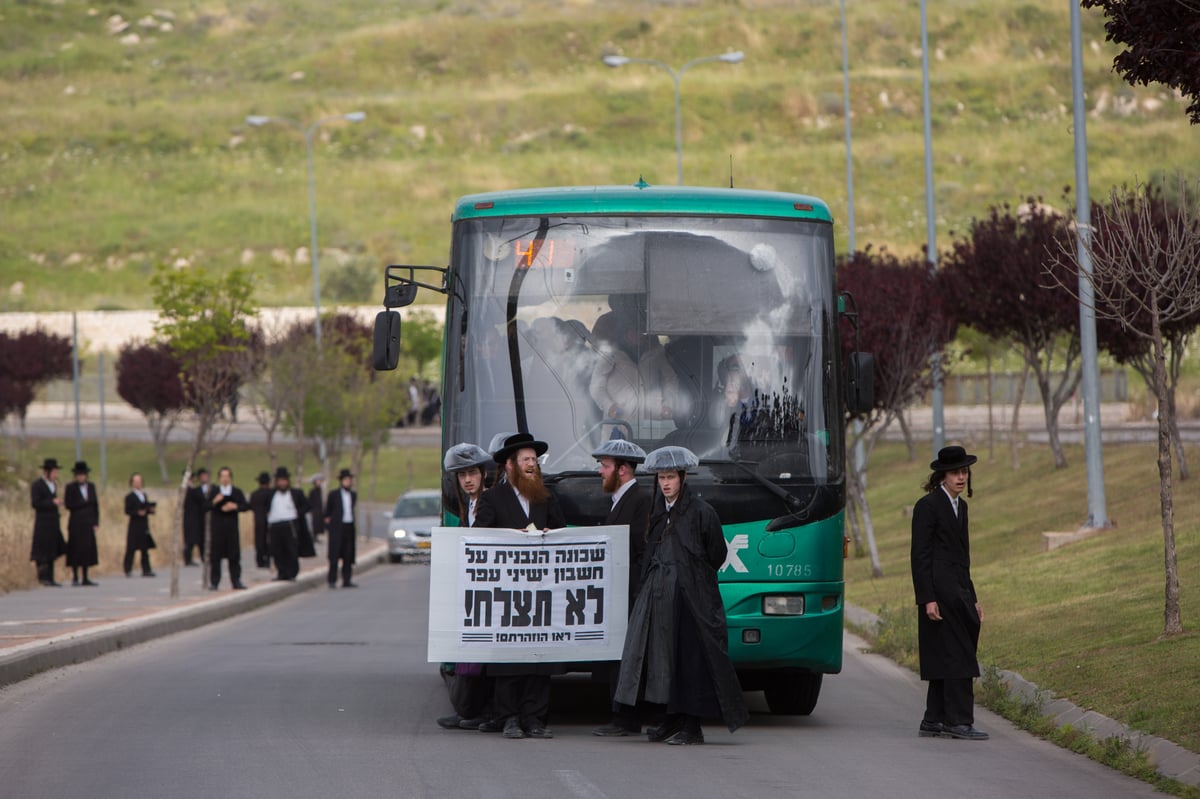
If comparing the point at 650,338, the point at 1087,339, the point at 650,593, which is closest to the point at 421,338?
the point at 1087,339

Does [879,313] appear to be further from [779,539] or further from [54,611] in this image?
[779,539]

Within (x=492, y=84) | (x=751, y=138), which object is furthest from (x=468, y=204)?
(x=492, y=84)

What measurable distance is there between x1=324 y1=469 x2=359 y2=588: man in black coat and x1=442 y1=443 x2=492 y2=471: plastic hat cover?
17513 mm

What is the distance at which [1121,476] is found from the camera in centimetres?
2942

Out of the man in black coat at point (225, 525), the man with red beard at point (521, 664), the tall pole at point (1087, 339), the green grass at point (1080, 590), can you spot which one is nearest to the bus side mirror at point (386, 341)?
the man with red beard at point (521, 664)

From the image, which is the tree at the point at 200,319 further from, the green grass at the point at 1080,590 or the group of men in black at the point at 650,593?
the group of men in black at the point at 650,593

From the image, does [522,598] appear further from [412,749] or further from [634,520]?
[412,749]

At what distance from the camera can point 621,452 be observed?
11.2 meters

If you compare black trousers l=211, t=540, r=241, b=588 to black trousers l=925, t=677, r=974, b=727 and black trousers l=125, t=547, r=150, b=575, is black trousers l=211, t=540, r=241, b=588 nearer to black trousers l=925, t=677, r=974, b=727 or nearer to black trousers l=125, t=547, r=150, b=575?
black trousers l=125, t=547, r=150, b=575

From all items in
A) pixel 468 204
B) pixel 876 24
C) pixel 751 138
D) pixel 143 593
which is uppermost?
pixel 876 24

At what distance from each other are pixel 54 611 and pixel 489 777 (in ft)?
44.8

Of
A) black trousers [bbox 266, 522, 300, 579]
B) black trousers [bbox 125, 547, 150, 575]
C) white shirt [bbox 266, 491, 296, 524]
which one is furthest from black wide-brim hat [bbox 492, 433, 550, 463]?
black trousers [bbox 125, 547, 150, 575]

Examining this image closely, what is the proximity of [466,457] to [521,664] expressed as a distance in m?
1.33

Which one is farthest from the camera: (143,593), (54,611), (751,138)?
(751,138)
